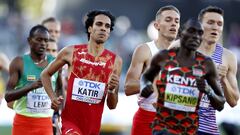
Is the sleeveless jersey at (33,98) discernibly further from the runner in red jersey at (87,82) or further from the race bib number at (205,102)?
the race bib number at (205,102)

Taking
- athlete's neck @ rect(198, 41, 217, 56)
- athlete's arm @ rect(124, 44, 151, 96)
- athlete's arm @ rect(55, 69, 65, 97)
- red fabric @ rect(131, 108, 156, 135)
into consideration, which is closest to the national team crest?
athlete's neck @ rect(198, 41, 217, 56)

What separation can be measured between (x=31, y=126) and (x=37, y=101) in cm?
32

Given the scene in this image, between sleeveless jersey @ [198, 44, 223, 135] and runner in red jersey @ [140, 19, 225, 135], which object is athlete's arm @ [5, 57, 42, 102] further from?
runner in red jersey @ [140, 19, 225, 135]

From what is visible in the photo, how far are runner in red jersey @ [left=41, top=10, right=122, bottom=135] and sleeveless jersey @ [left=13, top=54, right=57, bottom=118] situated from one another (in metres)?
0.70

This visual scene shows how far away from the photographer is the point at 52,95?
34.9 feet

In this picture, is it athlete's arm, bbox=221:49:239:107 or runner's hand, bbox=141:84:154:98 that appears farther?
athlete's arm, bbox=221:49:239:107

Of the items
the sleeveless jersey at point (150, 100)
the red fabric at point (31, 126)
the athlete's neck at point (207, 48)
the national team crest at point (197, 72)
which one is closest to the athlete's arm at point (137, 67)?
the sleeveless jersey at point (150, 100)

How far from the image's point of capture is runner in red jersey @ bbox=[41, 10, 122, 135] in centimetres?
1059

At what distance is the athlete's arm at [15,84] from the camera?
433 inches

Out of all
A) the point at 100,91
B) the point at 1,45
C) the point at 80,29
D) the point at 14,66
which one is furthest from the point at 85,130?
the point at 80,29

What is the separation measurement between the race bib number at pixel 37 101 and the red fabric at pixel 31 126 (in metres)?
0.12

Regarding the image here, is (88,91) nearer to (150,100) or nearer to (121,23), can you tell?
(150,100)

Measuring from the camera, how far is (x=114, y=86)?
400 inches

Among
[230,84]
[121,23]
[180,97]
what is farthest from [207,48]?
[121,23]
